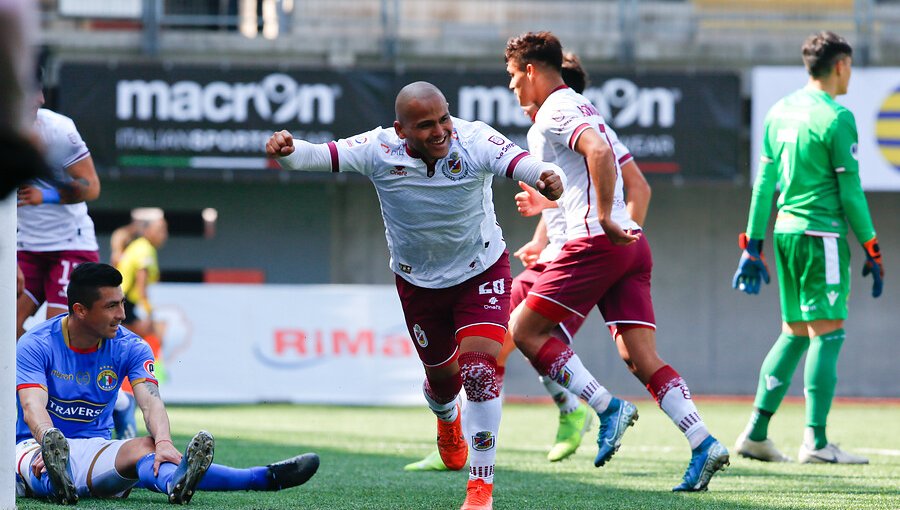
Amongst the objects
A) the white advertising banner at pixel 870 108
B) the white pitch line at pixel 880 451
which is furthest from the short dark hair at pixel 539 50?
the white advertising banner at pixel 870 108

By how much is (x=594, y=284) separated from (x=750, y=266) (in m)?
1.58

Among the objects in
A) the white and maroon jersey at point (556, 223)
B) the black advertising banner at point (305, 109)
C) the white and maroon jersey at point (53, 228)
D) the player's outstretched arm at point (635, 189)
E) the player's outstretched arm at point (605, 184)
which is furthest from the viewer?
the black advertising banner at point (305, 109)

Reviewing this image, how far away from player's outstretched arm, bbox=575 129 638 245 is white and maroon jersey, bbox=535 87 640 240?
159mm

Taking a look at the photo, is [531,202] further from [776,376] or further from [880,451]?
[880,451]

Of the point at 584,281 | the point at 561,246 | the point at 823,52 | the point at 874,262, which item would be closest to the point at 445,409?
the point at 584,281

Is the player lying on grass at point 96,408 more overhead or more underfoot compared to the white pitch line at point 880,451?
more overhead

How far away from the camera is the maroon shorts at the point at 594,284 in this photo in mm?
6012

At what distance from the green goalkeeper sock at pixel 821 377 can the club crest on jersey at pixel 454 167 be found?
9.92 feet

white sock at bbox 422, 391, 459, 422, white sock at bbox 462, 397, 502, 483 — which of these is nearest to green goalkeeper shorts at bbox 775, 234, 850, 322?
white sock at bbox 422, 391, 459, 422

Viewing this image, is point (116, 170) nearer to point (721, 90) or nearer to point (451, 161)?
point (721, 90)

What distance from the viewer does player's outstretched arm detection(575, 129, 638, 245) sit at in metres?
5.52

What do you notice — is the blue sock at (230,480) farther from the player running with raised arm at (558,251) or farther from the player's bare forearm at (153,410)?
the player running with raised arm at (558,251)

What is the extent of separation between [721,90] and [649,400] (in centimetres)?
389

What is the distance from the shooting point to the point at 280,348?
14.0 metres
